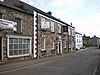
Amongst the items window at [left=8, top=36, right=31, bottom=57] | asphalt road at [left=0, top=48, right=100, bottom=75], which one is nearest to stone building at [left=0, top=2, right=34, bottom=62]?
window at [left=8, top=36, right=31, bottom=57]

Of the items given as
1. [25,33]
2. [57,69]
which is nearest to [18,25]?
[25,33]

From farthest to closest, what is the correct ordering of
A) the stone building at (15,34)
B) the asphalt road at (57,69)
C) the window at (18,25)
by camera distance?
1. the window at (18,25)
2. the stone building at (15,34)
3. the asphalt road at (57,69)

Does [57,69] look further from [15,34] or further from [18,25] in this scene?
[18,25]

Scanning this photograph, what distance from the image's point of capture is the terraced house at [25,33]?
67.4 feet

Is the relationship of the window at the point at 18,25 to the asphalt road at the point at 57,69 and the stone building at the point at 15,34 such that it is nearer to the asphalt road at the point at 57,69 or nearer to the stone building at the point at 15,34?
the stone building at the point at 15,34

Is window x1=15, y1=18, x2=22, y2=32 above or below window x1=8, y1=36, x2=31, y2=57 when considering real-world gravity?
above

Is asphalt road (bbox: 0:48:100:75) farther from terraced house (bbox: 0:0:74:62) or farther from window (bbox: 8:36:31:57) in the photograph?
terraced house (bbox: 0:0:74:62)

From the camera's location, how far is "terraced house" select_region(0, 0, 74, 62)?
20.5 m

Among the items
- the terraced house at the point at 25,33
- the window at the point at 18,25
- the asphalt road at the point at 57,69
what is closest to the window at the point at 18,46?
the terraced house at the point at 25,33

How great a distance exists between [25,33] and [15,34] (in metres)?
2.58

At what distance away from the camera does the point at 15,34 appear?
2219 cm

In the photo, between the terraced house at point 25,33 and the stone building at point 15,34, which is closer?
the stone building at point 15,34

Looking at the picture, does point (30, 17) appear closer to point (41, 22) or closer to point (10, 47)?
point (41, 22)

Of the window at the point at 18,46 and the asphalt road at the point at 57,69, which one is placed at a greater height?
the window at the point at 18,46
